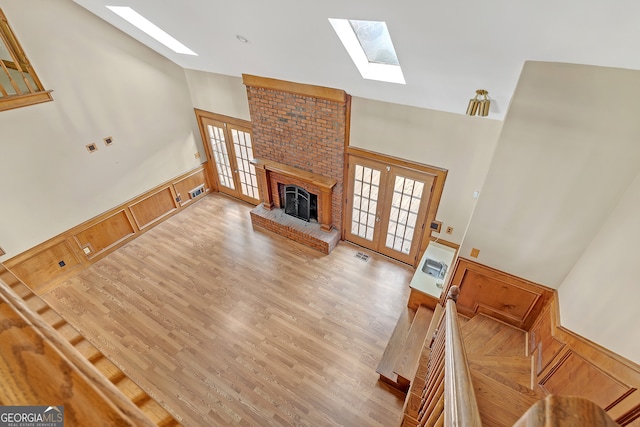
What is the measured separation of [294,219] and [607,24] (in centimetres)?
482

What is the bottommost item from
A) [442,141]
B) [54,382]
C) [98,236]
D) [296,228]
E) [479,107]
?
[296,228]

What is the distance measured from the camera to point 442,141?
12.9 feet

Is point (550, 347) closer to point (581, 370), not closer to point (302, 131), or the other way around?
point (581, 370)

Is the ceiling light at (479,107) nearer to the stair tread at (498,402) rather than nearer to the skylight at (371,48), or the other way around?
the skylight at (371,48)

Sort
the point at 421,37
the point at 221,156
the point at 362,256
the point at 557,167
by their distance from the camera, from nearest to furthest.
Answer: the point at 421,37
the point at 557,167
the point at 362,256
the point at 221,156

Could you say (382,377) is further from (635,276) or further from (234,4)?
(234,4)

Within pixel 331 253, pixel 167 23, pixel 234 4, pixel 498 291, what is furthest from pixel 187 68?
pixel 498 291

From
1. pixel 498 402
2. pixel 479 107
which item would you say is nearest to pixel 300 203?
pixel 479 107

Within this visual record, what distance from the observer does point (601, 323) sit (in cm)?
227

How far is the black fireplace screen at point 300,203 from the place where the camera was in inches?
221

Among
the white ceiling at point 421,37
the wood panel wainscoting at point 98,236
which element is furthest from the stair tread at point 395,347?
the wood panel wainscoting at point 98,236

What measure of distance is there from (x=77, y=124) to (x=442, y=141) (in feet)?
17.8

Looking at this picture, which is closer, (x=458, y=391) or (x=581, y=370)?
(x=458, y=391)

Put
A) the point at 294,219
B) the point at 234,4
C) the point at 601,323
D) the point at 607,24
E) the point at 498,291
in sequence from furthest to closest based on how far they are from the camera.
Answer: the point at 294,219, the point at 498,291, the point at 234,4, the point at 601,323, the point at 607,24
